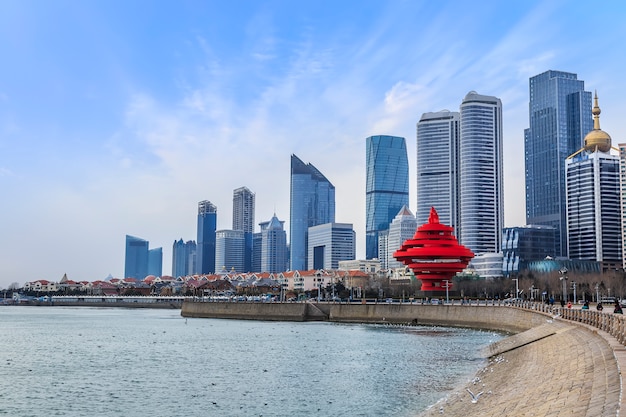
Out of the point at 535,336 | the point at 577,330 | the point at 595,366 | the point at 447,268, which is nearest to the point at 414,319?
the point at 447,268

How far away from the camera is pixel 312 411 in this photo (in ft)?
101

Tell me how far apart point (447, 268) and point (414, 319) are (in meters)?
20.2

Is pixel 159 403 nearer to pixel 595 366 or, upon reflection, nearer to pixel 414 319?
pixel 595 366

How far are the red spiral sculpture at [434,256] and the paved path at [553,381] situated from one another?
2900 inches

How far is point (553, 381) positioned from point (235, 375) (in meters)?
22.5

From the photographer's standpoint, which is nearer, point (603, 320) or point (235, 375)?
point (603, 320)

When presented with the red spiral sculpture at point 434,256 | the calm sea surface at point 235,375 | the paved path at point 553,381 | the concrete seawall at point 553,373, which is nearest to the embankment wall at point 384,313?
the calm sea surface at point 235,375

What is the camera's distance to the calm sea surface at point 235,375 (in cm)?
3228

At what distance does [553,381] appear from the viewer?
26141 mm

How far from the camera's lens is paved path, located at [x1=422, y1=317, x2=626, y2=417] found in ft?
62.5

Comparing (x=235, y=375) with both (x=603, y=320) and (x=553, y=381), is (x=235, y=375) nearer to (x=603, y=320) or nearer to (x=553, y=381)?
(x=603, y=320)

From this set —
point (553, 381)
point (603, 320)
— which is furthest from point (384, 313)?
point (553, 381)

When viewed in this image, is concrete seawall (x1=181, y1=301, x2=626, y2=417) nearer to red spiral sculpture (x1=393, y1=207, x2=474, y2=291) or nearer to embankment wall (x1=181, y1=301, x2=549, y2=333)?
embankment wall (x1=181, y1=301, x2=549, y2=333)

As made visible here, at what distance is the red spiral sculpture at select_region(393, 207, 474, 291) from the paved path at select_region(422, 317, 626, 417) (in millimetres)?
73671
